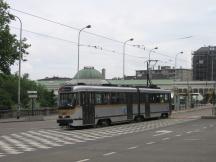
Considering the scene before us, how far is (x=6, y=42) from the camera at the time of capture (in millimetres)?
58812

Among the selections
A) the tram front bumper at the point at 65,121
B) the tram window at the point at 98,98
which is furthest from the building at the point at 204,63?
the tram front bumper at the point at 65,121

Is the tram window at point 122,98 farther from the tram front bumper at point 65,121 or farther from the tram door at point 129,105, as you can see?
the tram front bumper at point 65,121

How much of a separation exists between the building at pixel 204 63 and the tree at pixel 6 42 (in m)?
75.2

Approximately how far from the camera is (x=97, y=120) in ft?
127

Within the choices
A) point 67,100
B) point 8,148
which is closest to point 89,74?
point 67,100

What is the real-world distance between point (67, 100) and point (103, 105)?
11.8 feet

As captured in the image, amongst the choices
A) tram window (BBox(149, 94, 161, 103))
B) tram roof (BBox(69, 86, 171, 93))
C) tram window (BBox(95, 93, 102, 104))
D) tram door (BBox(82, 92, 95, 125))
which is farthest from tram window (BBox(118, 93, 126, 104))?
tram window (BBox(149, 94, 161, 103))

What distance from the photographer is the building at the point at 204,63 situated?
133 metres

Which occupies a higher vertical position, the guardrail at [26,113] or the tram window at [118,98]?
the tram window at [118,98]

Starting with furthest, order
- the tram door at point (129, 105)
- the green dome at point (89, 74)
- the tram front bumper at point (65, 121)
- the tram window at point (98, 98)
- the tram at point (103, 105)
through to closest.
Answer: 1. the green dome at point (89, 74)
2. the tram door at point (129, 105)
3. the tram window at point (98, 98)
4. the tram at point (103, 105)
5. the tram front bumper at point (65, 121)

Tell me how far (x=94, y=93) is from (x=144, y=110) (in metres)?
10.8

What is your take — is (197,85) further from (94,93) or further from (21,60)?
(94,93)

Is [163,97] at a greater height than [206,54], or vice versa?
[206,54]

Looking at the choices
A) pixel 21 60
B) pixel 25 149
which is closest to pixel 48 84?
pixel 21 60
